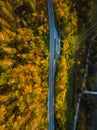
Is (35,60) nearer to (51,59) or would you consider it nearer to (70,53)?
(51,59)

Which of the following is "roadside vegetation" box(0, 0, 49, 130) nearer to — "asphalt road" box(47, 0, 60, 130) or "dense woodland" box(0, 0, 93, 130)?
"dense woodland" box(0, 0, 93, 130)

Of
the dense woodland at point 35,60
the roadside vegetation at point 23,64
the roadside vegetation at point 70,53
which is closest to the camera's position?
the roadside vegetation at point 23,64

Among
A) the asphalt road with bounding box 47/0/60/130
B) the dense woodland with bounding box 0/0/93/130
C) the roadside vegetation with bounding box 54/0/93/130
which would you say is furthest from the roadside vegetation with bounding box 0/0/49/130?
the roadside vegetation with bounding box 54/0/93/130

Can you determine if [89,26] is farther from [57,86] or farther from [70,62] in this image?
[57,86]

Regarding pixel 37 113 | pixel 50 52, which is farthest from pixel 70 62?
pixel 37 113

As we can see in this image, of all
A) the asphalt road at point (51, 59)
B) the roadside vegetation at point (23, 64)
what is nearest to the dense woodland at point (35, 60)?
the roadside vegetation at point (23, 64)

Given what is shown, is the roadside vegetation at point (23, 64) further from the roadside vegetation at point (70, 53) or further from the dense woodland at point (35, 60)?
the roadside vegetation at point (70, 53)

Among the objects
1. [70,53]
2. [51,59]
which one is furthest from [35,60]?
[70,53]

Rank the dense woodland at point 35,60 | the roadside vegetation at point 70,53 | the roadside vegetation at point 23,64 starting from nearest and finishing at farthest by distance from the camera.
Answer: the roadside vegetation at point 23,64 → the dense woodland at point 35,60 → the roadside vegetation at point 70,53
